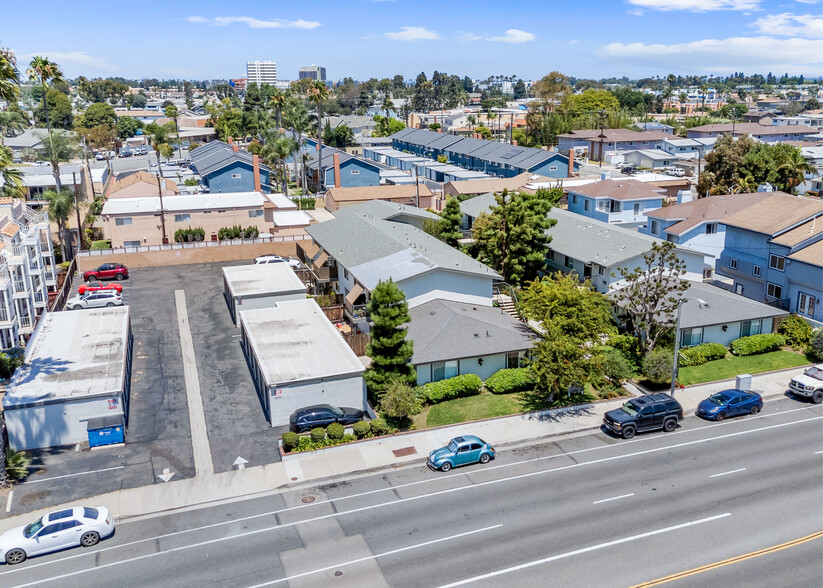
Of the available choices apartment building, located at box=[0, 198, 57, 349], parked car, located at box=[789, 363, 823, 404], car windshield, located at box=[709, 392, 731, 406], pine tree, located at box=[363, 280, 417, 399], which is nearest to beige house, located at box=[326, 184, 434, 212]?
apartment building, located at box=[0, 198, 57, 349]

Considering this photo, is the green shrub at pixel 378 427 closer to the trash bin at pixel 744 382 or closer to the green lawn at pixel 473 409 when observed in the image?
the green lawn at pixel 473 409

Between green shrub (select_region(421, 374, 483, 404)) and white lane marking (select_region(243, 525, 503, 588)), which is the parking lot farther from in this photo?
white lane marking (select_region(243, 525, 503, 588))

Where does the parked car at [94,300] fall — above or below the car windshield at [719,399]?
above

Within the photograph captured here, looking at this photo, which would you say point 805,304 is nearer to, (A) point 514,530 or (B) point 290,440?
(A) point 514,530

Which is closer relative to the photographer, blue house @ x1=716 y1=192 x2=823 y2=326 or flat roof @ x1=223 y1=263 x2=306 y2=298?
blue house @ x1=716 y1=192 x2=823 y2=326

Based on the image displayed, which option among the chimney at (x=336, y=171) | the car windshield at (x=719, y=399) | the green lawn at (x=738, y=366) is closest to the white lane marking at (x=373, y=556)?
the car windshield at (x=719, y=399)

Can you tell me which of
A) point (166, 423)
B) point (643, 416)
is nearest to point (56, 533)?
point (166, 423)
